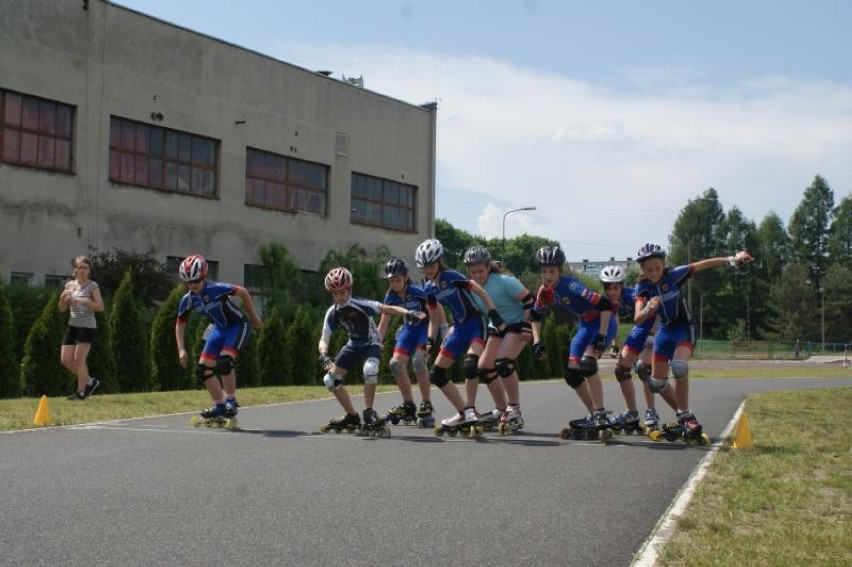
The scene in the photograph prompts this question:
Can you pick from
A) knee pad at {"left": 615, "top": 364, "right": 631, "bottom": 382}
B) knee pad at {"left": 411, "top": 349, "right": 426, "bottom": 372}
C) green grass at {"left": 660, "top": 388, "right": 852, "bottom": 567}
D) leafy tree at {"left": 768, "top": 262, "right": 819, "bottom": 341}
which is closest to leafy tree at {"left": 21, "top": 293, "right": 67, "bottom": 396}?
knee pad at {"left": 411, "top": 349, "right": 426, "bottom": 372}

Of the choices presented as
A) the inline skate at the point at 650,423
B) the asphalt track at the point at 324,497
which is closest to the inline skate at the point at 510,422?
the asphalt track at the point at 324,497

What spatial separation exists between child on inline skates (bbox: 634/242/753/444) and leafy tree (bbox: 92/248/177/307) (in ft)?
70.5

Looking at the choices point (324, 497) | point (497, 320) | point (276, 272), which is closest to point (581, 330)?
point (497, 320)

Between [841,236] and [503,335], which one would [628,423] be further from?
[841,236]

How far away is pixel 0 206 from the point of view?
2872cm

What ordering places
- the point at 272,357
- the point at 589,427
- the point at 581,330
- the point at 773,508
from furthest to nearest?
the point at 272,357 < the point at 581,330 < the point at 589,427 < the point at 773,508

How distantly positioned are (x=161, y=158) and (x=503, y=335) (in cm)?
2505

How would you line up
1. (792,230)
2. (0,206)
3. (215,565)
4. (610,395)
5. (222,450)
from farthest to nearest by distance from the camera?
(792,230) → (0,206) → (610,395) → (222,450) → (215,565)

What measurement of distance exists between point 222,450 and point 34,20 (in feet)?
77.8

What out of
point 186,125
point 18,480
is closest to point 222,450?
point 18,480

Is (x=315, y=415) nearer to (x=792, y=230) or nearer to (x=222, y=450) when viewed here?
(x=222, y=450)

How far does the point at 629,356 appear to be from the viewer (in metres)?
12.1

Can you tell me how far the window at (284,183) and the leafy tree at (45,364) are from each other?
19160 mm

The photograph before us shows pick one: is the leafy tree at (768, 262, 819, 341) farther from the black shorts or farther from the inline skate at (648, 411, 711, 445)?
the inline skate at (648, 411, 711, 445)
